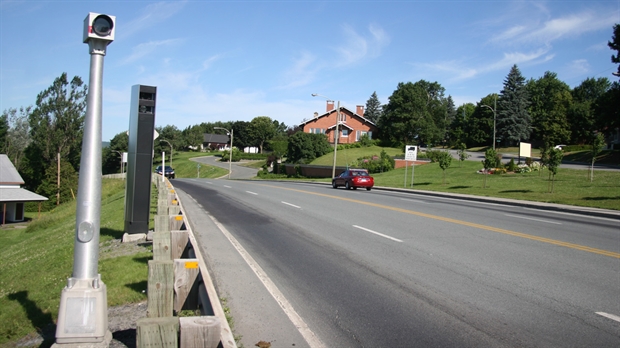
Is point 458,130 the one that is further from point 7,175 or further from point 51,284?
point 51,284

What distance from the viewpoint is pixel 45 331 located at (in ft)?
20.6

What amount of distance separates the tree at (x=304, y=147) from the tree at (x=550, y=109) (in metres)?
31.6

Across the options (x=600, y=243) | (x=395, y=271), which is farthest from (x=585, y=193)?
(x=395, y=271)

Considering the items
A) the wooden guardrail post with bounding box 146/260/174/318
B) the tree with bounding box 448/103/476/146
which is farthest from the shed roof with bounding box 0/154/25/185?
Answer: the tree with bounding box 448/103/476/146

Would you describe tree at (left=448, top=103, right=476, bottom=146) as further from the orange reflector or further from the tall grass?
the orange reflector

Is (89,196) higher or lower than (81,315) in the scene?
higher

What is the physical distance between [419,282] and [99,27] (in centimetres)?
557

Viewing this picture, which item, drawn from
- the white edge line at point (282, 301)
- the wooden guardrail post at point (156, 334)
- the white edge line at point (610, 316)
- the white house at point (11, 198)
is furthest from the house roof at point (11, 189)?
the white edge line at point (610, 316)

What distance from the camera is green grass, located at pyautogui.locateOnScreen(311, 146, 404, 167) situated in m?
69.6

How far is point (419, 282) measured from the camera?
772 cm

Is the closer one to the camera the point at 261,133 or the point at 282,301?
the point at 282,301

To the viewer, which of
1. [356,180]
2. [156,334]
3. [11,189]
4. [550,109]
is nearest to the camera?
[156,334]

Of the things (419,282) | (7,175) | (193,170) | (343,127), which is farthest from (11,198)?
(343,127)

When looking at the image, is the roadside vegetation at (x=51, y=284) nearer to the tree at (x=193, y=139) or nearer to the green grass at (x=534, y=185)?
the green grass at (x=534, y=185)
